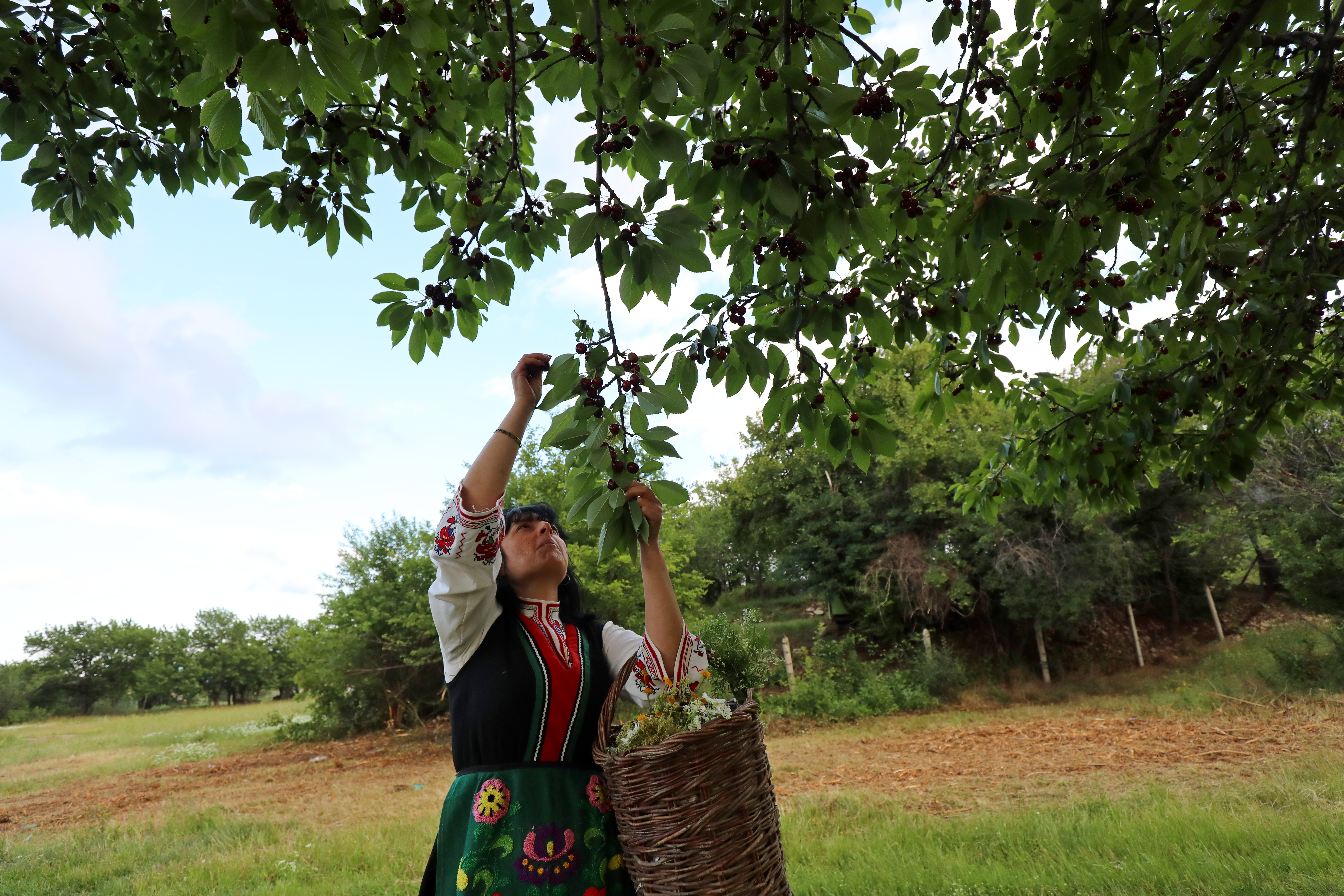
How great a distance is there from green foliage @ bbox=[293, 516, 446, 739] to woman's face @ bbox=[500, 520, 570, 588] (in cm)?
1146

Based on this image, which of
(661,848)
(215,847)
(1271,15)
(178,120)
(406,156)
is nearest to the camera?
(661,848)

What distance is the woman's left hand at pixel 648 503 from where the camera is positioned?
1.64 metres

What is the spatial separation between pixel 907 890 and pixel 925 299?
302 cm

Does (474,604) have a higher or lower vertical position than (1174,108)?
lower

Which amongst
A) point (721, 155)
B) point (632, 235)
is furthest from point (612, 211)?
point (721, 155)

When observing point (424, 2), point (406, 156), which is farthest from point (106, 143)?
point (424, 2)

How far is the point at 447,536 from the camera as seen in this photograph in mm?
1708

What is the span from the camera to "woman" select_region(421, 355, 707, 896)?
160 cm

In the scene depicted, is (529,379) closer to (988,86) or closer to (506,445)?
(506,445)

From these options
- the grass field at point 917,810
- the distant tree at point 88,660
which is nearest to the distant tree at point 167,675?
the distant tree at point 88,660

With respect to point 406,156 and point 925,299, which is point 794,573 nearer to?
point 925,299

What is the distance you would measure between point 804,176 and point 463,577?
1.16 m

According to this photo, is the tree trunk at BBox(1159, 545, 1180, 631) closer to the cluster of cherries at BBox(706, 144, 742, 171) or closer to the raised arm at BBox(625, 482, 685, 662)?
the raised arm at BBox(625, 482, 685, 662)

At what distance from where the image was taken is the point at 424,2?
5.12ft
